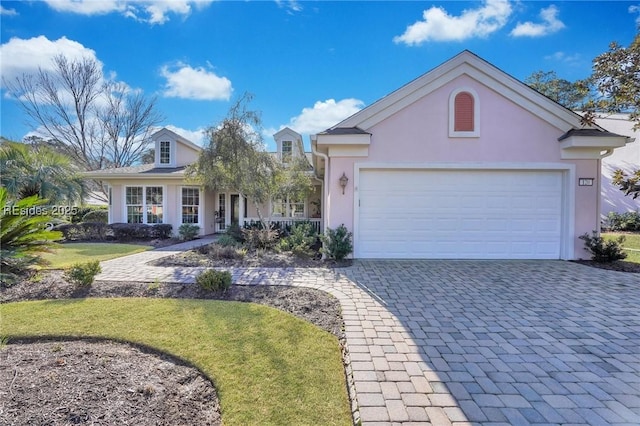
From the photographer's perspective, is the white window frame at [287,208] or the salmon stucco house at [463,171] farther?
the white window frame at [287,208]

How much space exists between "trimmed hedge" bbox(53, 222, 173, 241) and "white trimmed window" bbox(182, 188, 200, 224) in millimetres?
958

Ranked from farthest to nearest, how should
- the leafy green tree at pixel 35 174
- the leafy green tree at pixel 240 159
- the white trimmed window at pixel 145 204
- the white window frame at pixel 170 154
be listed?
the white window frame at pixel 170 154
the white trimmed window at pixel 145 204
the leafy green tree at pixel 35 174
the leafy green tree at pixel 240 159

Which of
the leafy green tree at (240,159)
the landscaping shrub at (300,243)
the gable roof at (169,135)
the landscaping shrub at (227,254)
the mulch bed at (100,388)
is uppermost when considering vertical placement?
the gable roof at (169,135)

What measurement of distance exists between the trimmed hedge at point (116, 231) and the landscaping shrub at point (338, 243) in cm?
983

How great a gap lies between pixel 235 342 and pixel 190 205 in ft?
42.3

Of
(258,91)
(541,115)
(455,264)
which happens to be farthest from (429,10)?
(455,264)

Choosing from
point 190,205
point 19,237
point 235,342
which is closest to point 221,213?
point 190,205

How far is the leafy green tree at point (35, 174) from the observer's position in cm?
1029

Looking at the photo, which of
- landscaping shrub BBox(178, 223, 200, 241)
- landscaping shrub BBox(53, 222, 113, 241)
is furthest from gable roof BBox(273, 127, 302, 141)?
landscaping shrub BBox(53, 222, 113, 241)

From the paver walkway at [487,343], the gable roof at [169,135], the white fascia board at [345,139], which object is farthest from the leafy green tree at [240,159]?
the gable roof at [169,135]

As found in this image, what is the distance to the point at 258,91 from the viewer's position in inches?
393

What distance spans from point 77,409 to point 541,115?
36.3 feet

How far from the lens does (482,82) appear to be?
827cm

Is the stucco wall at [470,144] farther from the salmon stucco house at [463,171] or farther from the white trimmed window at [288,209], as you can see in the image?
the white trimmed window at [288,209]
